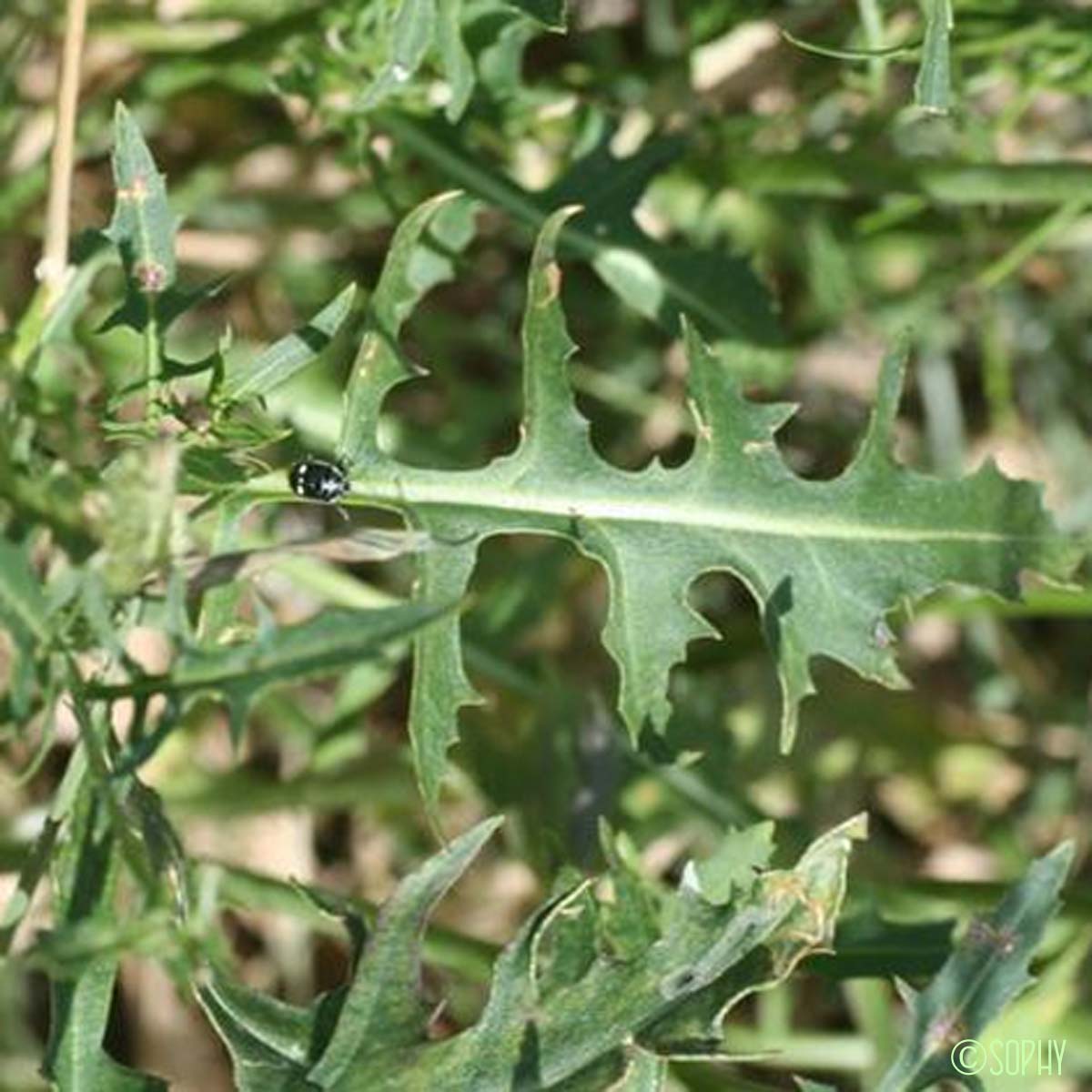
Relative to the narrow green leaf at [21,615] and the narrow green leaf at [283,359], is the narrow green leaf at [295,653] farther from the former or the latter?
the narrow green leaf at [283,359]

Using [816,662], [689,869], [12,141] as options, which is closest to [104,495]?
[689,869]

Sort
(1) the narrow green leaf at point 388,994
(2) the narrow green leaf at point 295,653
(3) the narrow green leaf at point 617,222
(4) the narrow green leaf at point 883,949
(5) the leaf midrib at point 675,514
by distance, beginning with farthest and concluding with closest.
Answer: (3) the narrow green leaf at point 617,222, (4) the narrow green leaf at point 883,949, (5) the leaf midrib at point 675,514, (1) the narrow green leaf at point 388,994, (2) the narrow green leaf at point 295,653

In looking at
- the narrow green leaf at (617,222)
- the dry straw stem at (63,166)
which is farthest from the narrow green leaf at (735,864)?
the dry straw stem at (63,166)

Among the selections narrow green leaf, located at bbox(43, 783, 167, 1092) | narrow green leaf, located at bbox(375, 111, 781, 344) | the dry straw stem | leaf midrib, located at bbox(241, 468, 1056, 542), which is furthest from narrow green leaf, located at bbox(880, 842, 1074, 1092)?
the dry straw stem

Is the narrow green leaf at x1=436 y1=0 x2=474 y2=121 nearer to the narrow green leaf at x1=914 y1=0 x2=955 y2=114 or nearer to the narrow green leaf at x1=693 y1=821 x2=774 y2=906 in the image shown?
the narrow green leaf at x1=914 y1=0 x2=955 y2=114

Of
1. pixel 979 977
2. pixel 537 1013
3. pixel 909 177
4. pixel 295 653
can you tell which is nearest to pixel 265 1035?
pixel 537 1013

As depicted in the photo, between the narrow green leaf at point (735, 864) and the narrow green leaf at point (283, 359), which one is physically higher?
the narrow green leaf at point (283, 359)
